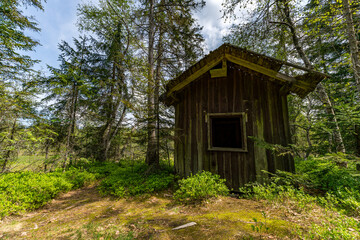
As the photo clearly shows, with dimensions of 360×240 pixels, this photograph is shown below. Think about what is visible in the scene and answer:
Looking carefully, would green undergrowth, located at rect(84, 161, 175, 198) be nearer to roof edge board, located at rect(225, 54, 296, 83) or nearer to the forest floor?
the forest floor

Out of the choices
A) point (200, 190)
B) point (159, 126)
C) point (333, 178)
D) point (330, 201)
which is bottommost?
point (200, 190)

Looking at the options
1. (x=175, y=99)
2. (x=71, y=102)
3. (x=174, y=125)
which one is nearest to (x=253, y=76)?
(x=175, y=99)

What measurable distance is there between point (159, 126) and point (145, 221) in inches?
126

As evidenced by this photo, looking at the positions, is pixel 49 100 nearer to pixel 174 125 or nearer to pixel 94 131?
pixel 94 131

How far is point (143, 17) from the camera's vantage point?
8195mm

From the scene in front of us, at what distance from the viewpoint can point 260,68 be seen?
4043 mm

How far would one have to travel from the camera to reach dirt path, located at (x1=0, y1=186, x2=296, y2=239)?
6.57 feet

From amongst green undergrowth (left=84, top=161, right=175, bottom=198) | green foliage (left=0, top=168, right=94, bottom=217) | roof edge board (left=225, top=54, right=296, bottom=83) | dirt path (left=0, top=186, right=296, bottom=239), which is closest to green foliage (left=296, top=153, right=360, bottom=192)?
dirt path (left=0, top=186, right=296, bottom=239)

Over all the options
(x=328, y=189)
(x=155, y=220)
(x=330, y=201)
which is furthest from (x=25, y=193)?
(x=328, y=189)

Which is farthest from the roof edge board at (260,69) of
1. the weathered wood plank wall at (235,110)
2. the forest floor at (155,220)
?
the forest floor at (155,220)

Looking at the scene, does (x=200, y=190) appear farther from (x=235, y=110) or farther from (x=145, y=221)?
(x=235, y=110)

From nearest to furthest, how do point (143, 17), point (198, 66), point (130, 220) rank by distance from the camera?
point (130, 220)
point (198, 66)
point (143, 17)

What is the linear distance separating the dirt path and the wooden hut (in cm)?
125

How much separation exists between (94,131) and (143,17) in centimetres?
880
